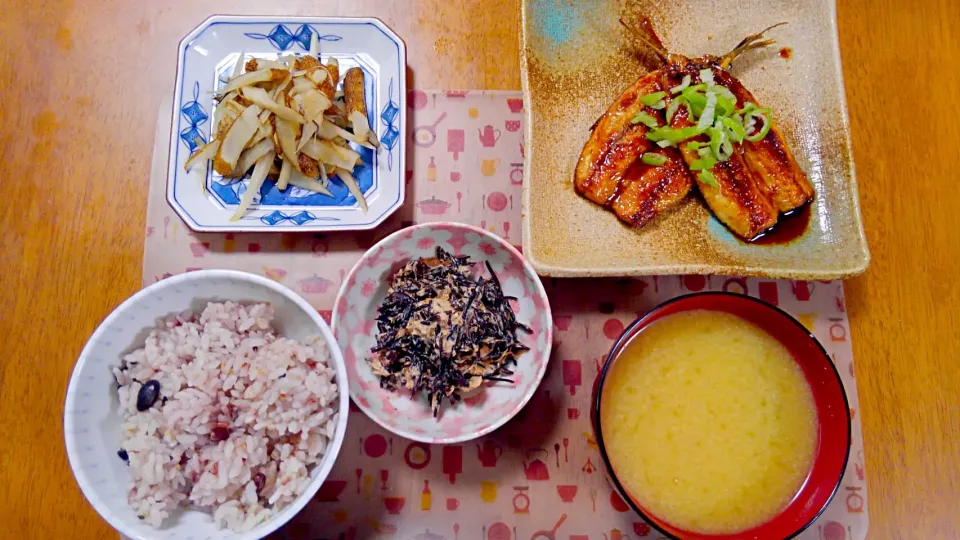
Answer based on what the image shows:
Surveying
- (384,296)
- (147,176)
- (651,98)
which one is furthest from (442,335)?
(147,176)

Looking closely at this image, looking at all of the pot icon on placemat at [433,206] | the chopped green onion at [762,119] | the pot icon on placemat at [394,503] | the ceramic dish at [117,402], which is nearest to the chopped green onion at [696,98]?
the chopped green onion at [762,119]

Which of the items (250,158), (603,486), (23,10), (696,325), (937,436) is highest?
(23,10)

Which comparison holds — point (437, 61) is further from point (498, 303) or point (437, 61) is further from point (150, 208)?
point (150, 208)

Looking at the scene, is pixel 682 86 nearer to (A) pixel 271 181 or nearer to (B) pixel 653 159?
(B) pixel 653 159

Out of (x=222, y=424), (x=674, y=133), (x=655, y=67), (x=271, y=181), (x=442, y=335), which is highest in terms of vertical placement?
(x=655, y=67)

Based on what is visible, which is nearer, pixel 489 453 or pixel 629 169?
pixel 489 453

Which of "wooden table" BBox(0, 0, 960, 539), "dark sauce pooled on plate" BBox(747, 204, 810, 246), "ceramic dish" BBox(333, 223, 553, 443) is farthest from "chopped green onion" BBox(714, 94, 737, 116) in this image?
"ceramic dish" BBox(333, 223, 553, 443)

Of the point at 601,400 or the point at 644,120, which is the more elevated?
the point at 644,120

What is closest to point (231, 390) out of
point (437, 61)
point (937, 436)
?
point (437, 61)
